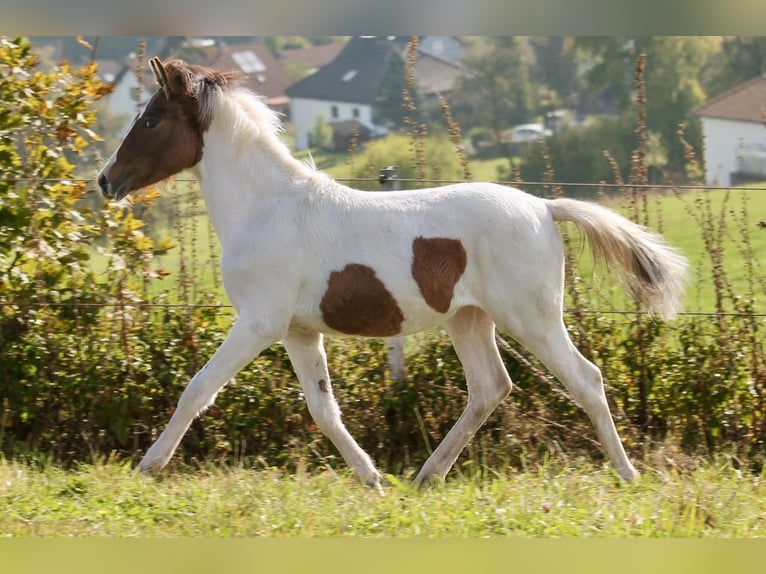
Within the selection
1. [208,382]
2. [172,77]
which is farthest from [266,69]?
[208,382]

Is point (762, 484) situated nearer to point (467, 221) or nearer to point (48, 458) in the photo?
point (467, 221)

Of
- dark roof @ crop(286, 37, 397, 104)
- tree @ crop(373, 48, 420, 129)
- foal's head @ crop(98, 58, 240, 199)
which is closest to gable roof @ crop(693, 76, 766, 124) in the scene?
foal's head @ crop(98, 58, 240, 199)

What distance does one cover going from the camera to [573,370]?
5.28m

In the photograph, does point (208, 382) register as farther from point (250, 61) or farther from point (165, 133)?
point (250, 61)

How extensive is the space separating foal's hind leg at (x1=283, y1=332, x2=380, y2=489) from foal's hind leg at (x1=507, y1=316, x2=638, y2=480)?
1057 millimetres

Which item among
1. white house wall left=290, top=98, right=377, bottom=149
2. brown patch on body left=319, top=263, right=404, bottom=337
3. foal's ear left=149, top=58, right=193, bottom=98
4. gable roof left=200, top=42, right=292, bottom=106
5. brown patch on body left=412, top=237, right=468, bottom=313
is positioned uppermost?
gable roof left=200, top=42, right=292, bottom=106

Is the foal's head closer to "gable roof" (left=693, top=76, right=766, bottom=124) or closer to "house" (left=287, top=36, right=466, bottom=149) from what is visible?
"gable roof" (left=693, top=76, right=766, bottom=124)

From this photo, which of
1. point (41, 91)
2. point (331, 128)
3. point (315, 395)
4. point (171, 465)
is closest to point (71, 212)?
point (41, 91)

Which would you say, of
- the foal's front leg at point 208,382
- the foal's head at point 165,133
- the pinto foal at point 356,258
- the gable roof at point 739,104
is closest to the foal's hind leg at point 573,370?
the pinto foal at point 356,258

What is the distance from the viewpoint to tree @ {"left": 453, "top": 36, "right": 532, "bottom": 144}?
138ft

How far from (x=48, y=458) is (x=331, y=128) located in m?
28.5

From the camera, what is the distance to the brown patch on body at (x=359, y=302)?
204 inches

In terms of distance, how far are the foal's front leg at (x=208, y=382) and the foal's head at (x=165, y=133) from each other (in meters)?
1.02

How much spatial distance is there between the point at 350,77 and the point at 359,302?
3538 centimetres
